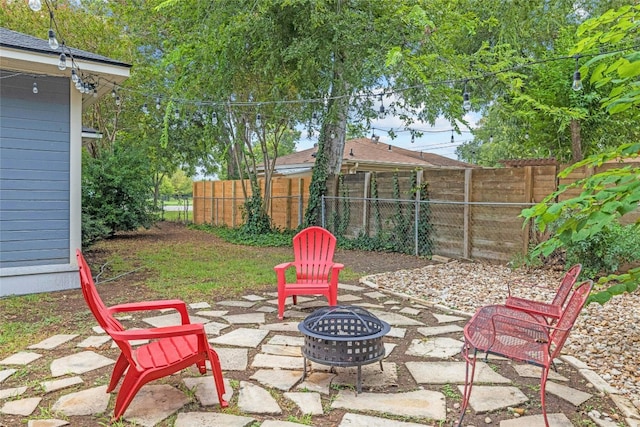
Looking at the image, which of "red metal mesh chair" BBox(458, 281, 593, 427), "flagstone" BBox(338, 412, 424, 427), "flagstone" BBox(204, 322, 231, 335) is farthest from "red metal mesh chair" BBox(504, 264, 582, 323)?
"flagstone" BBox(204, 322, 231, 335)

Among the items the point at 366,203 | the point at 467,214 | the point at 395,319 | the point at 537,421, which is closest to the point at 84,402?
the point at 537,421

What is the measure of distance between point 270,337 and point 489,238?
4409mm

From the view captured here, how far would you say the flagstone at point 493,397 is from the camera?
239 cm

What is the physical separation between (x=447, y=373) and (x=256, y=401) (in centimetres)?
124

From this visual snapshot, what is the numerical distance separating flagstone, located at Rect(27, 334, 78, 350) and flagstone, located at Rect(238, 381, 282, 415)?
5.38ft

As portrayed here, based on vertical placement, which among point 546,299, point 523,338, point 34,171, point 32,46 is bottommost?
point 546,299

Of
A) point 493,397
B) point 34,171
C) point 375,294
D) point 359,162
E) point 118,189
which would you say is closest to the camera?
point 493,397

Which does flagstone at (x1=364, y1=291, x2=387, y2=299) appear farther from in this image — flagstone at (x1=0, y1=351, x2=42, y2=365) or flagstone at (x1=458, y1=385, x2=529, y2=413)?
flagstone at (x1=0, y1=351, x2=42, y2=365)

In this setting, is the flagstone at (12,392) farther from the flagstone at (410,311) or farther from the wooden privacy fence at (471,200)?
the wooden privacy fence at (471,200)

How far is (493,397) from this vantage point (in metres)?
2.49

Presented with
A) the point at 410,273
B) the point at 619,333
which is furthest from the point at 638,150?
the point at 410,273

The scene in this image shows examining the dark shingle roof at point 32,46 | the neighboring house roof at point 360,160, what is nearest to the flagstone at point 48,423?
the dark shingle roof at point 32,46

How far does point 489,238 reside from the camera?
6.72 metres

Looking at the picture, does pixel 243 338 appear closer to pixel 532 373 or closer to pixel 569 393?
pixel 532 373
